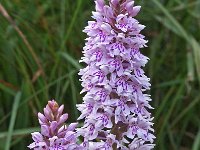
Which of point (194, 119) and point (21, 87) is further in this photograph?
point (194, 119)

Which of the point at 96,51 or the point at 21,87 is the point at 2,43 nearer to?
the point at 21,87

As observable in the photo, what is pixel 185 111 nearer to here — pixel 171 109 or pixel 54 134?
pixel 171 109

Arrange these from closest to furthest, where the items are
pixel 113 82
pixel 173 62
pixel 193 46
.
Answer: pixel 113 82 → pixel 193 46 → pixel 173 62

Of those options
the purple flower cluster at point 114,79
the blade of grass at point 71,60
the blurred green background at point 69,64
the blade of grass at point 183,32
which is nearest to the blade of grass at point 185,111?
the blurred green background at point 69,64

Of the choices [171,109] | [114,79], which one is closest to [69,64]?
[171,109]

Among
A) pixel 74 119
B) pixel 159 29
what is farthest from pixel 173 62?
pixel 74 119

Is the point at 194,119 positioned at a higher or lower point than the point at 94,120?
higher
